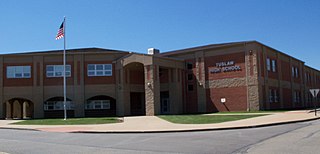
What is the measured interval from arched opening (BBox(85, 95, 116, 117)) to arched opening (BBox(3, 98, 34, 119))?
963 cm

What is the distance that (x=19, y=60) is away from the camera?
4016 cm

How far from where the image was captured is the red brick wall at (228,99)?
36281 mm

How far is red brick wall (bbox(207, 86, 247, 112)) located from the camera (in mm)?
36281

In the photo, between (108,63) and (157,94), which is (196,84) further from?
(108,63)

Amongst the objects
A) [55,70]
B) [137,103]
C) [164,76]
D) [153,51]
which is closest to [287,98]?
[164,76]

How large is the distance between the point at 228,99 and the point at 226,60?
4088 millimetres

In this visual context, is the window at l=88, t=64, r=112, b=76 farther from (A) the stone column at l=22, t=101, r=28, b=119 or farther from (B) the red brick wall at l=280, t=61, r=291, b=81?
(B) the red brick wall at l=280, t=61, r=291, b=81

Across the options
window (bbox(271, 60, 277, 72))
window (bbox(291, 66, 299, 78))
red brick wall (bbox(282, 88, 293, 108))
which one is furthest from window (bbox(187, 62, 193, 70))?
window (bbox(291, 66, 299, 78))

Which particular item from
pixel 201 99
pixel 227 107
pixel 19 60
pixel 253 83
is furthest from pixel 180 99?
pixel 19 60

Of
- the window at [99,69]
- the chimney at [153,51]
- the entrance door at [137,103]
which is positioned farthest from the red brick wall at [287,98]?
the window at [99,69]

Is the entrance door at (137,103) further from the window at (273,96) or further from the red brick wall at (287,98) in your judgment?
the red brick wall at (287,98)

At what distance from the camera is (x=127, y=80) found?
131ft

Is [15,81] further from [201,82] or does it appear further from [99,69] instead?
[201,82]

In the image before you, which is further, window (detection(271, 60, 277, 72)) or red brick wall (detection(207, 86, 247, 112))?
window (detection(271, 60, 277, 72))
